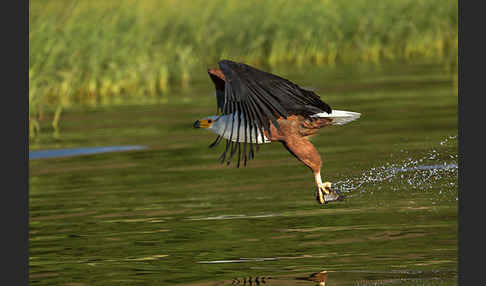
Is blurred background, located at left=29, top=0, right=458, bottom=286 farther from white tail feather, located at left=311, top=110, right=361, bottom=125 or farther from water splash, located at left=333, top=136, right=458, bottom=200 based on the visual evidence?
white tail feather, located at left=311, top=110, right=361, bottom=125

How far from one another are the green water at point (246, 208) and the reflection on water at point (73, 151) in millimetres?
262

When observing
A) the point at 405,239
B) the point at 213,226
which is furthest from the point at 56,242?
the point at 405,239

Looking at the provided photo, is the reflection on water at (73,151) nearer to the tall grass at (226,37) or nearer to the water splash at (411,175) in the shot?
the water splash at (411,175)

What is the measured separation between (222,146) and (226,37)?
888 centimetres

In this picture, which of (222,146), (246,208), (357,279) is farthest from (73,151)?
(357,279)

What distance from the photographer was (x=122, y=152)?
46.7 feet

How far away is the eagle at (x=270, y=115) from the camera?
7734 mm

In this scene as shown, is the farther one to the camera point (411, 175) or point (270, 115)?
point (411, 175)

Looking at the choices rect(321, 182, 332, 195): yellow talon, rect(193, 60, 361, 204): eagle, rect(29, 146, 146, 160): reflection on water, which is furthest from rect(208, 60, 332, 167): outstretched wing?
rect(29, 146, 146, 160): reflection on water

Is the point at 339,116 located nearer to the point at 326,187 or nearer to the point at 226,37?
the point at 326,187

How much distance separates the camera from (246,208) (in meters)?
9.98

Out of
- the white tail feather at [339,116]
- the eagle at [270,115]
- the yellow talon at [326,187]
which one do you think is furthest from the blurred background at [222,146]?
the white tail feather at [339,116]

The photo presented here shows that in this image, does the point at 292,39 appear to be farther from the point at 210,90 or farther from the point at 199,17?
the point at 210,90

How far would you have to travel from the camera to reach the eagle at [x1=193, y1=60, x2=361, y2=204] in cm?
773
